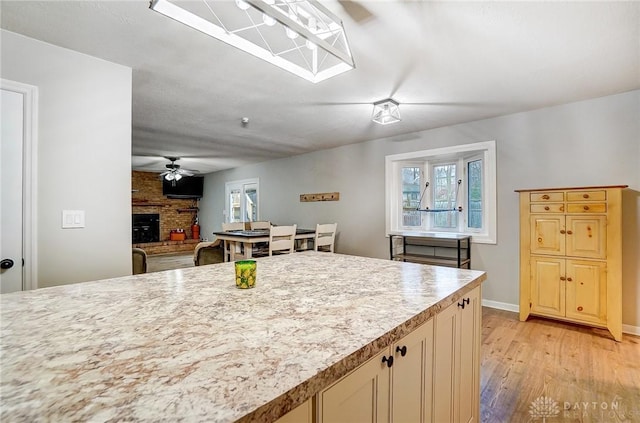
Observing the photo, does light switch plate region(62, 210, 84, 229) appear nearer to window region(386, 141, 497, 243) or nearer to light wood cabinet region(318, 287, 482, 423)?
light wood cabinet region(318, 287, 482, 423)

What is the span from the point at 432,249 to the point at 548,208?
1478mm

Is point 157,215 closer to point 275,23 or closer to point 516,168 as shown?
point 275,23

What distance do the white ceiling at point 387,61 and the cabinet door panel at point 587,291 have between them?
1645 mm

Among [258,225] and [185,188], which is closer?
[258,225]

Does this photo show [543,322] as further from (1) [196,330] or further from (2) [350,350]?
(1) [196,330]

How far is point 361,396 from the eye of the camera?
77 cm

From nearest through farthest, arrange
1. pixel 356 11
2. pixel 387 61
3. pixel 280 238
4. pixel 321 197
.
Result: pixel 356 11 → pixel 387 61 → pixel 280 238 → pixel 321 197

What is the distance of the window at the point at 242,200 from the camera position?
281 inches

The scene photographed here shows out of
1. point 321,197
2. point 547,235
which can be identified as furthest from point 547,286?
point 321,197

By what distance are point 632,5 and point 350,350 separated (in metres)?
2.33

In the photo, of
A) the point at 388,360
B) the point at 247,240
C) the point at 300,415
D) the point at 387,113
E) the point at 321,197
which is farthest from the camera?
the point at 321,197

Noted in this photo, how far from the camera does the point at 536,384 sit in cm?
200

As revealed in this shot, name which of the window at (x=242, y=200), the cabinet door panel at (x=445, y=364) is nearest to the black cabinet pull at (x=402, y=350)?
the cabinet door panel at (x=445, y=364)

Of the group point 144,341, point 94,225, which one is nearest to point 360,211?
point 94,225
